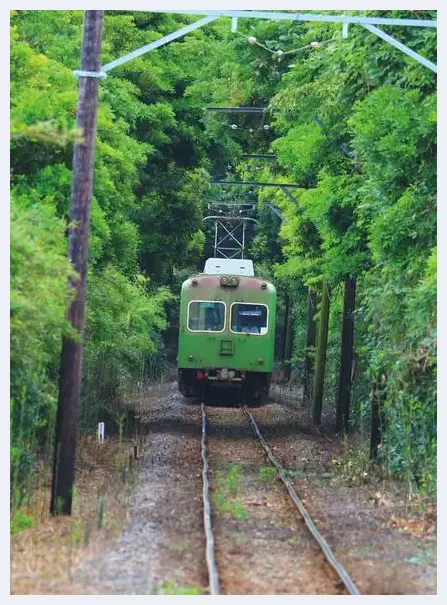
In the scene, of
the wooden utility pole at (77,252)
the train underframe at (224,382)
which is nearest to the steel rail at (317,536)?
the wooden utility pole at (77,252)

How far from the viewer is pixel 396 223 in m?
15.7

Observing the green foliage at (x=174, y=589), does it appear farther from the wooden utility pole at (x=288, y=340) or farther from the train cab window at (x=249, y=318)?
the wooden utility pole at (x=288, y=340)

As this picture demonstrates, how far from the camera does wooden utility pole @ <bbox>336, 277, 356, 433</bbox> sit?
79.9ft

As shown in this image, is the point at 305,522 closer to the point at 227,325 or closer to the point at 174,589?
the point at 174,589

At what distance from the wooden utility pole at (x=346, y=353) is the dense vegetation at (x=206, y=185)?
508 millimetres

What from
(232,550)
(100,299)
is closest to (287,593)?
(232,550)

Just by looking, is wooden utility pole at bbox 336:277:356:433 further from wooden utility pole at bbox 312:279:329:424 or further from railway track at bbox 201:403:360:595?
railway track at bbox 201:403:360:595

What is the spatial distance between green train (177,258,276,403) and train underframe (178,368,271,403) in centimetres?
3

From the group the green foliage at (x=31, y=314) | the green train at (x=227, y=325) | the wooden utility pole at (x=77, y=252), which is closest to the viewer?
the green foliage at (x=31, y=314)

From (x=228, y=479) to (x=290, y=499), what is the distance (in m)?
1.98

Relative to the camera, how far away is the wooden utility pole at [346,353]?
24.4 meters

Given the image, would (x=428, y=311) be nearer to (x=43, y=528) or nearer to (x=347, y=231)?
(x=43, y=528)

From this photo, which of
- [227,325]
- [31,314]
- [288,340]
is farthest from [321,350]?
[288,340]

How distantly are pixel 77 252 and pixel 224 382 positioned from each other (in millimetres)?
15436
